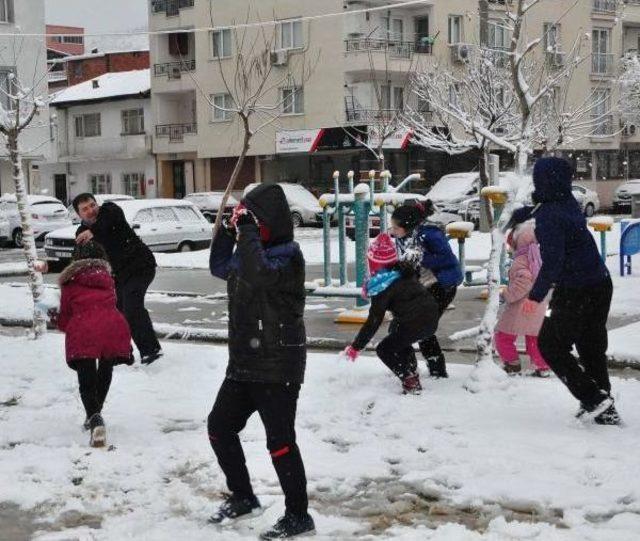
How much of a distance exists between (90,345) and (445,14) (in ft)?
128

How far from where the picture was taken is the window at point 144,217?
2252cm

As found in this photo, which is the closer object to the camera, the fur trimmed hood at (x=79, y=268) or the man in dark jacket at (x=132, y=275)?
the fur trimmed hood at (x=79, y=268)

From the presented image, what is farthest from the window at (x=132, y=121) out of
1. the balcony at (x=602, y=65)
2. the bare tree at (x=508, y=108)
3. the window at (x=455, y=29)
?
the balcony at (x=602, y=65)

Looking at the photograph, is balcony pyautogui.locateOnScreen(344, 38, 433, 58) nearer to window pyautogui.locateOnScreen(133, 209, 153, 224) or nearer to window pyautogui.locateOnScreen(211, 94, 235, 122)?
window pyautogui.locateOnScreen(211, 94, 235, 122)

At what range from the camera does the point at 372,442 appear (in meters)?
6.48

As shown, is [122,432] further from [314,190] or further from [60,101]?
[60,101]

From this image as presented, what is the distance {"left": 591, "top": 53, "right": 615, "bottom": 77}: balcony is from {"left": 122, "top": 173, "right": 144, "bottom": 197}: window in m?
21.3

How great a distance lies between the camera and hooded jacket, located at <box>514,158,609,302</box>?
650 centimetres

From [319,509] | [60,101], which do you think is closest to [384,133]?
[60,101]

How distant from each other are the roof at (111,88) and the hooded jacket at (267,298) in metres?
45.5

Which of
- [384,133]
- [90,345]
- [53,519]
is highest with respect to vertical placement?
[384,133]

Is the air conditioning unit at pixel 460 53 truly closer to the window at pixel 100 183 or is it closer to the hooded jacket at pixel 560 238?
the window at pixel 100 183

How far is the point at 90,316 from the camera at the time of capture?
6.65m

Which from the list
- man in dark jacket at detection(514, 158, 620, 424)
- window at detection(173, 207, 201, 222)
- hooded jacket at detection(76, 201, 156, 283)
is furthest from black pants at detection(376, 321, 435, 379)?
window at detection(173, 207, 201, 222)
